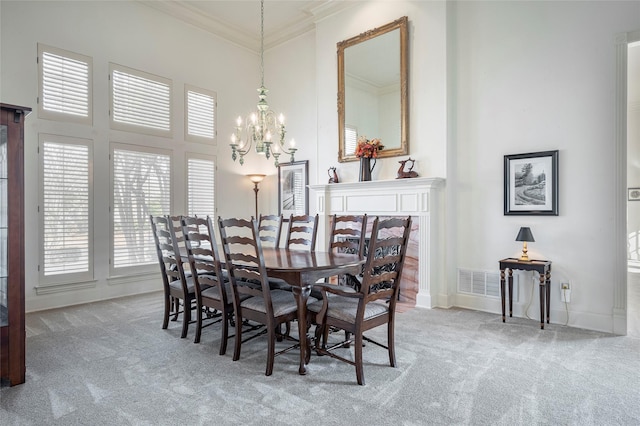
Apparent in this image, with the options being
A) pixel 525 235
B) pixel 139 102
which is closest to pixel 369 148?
pixel 525 235

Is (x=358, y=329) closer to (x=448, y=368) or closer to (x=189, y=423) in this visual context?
(x=448, y=368)

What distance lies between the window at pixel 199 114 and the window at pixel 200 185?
333 millimetres

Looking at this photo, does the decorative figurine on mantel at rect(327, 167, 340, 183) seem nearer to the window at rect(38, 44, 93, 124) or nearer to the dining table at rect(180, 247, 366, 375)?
the dining table at rect(180, 247, 366, 375)

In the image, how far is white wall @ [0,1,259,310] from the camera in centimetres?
424

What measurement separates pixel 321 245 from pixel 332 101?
2.16 m

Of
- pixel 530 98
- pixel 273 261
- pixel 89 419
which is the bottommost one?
pixel 89 419

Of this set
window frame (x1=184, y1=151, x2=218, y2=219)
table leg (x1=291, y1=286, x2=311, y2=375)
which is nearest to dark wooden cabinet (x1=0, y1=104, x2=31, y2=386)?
table leg (x1=291, y1=286, x2=311, y2=375)

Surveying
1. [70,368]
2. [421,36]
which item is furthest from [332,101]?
[70,368]

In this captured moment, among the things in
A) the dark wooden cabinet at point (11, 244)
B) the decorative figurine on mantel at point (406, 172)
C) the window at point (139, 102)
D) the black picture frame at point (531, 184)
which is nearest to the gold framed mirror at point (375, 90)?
the decorative figurine on mantel at point (406, 172)

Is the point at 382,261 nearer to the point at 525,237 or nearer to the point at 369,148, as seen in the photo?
the point at 525,237

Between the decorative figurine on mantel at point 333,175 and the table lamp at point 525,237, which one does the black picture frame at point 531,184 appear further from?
the decorative figurine on mantel at point 333,175

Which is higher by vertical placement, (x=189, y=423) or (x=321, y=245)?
(x=321, y=245)

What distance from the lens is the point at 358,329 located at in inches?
98.0

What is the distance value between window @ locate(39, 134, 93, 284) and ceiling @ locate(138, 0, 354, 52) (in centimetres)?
239
